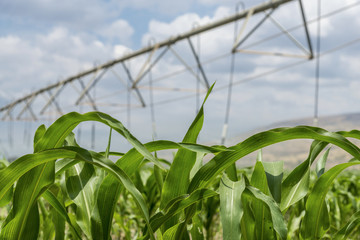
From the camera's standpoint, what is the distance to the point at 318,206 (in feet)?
2.62

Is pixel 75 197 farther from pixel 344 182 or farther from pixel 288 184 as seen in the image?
pixel 344 182

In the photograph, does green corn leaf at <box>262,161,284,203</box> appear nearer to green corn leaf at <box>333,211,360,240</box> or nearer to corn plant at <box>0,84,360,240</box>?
corn plant at <box>0,84,360,240</box>

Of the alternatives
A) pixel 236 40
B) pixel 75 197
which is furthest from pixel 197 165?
pixel 236 40

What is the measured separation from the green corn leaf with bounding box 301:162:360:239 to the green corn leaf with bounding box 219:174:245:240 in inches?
7.4

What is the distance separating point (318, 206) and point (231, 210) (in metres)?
0.25

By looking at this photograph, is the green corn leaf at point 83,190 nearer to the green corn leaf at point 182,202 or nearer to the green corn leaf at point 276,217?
the green corn leaf at point 182,202

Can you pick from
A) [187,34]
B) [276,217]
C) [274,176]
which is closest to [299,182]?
[274,176]

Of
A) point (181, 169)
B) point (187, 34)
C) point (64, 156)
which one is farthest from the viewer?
point (187, 34)

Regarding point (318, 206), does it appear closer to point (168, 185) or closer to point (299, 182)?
point (299, 182)

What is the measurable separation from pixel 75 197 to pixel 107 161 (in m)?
0.23

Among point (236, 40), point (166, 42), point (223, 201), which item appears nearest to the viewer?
point (223, 201)

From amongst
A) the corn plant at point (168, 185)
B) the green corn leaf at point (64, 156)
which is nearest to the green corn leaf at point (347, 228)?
the corn plant at point (168, 185)

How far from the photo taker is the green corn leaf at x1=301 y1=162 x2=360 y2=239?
0.77m

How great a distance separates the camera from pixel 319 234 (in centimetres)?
85
